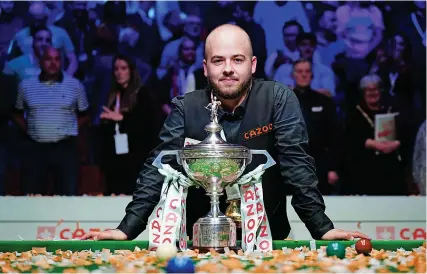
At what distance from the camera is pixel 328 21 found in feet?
19.9

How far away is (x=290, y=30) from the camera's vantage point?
6.03 m

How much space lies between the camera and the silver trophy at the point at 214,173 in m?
2.61

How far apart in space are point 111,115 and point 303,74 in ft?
4.98

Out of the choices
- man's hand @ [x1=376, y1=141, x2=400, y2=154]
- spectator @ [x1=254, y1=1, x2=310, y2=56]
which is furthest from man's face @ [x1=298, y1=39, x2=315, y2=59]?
man's hand @ [x1=376, y1=141, x2=400, y2=154]

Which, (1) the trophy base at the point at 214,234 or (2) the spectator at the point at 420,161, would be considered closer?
(1) the trophy base at the point at 214,234

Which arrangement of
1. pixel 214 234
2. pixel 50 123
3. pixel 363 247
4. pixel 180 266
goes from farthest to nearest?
1. pixel 50 123
2. pixel 214 234
3. pixel 363 247
4. pixel 180 266

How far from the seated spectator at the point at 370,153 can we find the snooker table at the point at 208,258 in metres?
3.27

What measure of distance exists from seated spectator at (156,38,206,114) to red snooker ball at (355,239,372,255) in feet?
11.8

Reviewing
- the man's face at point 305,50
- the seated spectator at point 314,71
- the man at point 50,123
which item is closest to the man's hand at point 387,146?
the seated spectator at point 314,71

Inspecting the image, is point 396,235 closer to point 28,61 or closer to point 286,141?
point 286,141

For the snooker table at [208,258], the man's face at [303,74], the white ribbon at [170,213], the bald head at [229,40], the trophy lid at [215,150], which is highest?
the man's face at [303,74]

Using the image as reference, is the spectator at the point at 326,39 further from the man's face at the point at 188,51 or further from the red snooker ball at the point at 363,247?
the red snooker ball at the point at 363,247

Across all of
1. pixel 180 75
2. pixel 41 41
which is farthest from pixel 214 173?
pixel 41 41

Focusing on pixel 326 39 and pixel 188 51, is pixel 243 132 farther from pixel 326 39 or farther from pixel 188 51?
pixel 326 39
